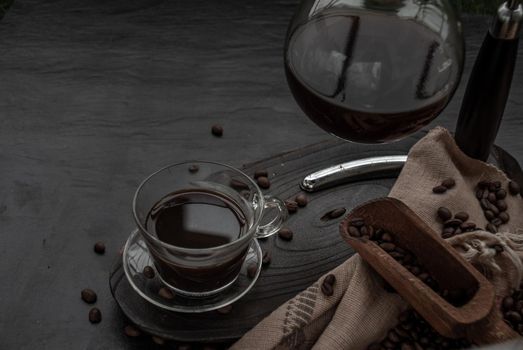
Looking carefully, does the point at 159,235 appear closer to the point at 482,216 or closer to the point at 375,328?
the point at 375,328

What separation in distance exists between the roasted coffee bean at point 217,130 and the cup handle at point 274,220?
240 millimetres

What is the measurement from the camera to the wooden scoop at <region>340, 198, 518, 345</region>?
1.11 metres

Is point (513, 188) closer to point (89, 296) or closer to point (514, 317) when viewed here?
point (514, 317)

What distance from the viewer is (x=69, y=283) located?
1.30 m

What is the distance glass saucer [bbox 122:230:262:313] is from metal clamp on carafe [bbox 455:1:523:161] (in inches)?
16.8

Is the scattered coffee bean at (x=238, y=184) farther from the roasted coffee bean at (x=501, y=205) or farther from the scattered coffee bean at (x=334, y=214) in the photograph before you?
the roasted coffee bean at (x=501, y=205)

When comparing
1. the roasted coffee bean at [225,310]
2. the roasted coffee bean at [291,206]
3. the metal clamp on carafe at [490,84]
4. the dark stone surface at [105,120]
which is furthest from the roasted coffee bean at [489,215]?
the roasted coffee bean at [225,310]

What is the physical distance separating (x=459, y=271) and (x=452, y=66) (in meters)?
0.30

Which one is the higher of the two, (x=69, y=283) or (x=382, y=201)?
(x=382, y=201)

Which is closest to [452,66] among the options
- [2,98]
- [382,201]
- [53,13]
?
[382,201]

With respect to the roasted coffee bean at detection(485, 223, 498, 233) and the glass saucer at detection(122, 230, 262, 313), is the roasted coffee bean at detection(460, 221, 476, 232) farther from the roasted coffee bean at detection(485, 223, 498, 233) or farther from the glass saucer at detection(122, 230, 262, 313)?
the glass saucer at detection(122, 230, 262, 313)

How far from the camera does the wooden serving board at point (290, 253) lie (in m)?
1.22

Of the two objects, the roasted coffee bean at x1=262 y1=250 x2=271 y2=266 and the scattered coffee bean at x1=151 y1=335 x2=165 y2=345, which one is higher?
the roasted coffee bean at x1=262 y1=250 x2=271 y2=266

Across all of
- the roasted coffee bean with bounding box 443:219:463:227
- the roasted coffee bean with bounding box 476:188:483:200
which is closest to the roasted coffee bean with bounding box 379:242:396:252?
the roasted coffee bean with bounding box 443:219:463:227
